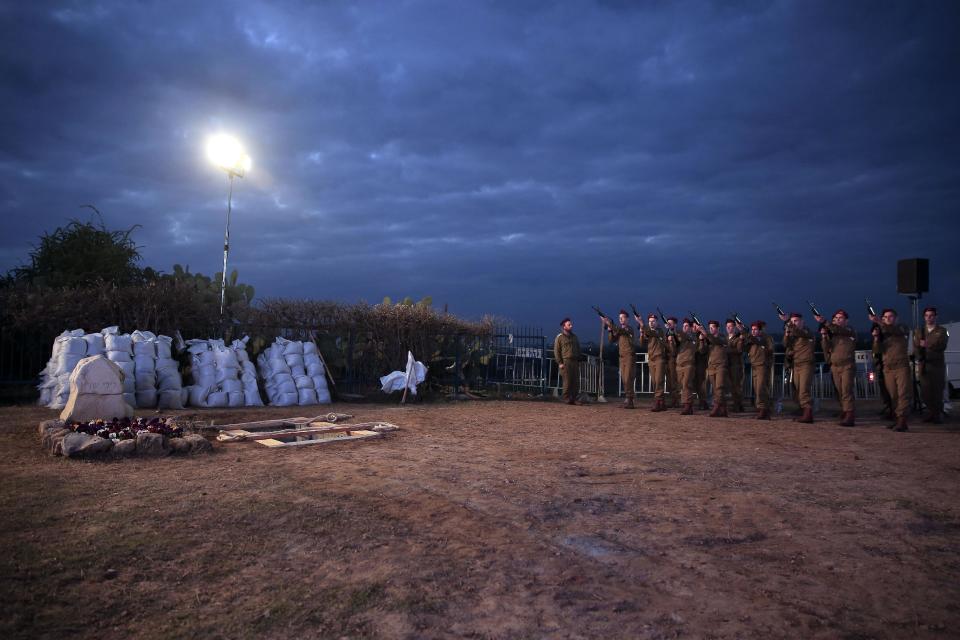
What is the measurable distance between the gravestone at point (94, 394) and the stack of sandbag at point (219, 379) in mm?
3227

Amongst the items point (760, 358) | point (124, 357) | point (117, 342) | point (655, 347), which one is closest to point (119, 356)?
point (124, 357)

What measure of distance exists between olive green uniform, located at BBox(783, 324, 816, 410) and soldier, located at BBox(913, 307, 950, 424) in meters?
1.71

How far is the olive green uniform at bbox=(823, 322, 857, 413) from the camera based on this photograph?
1062 cm

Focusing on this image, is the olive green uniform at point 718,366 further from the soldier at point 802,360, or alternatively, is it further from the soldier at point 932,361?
the soldier at point 932,361

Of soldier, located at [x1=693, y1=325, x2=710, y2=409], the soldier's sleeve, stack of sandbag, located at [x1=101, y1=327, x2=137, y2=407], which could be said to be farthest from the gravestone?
the soldier's sleeve

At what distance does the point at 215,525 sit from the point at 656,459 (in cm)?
479

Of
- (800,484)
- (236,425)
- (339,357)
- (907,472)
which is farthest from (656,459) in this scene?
(339,357)

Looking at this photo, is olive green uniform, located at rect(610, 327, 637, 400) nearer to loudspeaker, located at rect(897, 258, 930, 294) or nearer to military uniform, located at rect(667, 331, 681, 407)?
military uniform, located at rect(667, 331, 681, 407)

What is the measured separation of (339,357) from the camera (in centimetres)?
1490

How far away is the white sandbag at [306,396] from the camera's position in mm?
12906

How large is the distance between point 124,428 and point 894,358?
11827 millimetres

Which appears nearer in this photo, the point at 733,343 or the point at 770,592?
the point at 770,592

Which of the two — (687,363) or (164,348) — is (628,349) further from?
(164,348)

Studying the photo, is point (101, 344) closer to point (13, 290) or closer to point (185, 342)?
point (185, 342)
